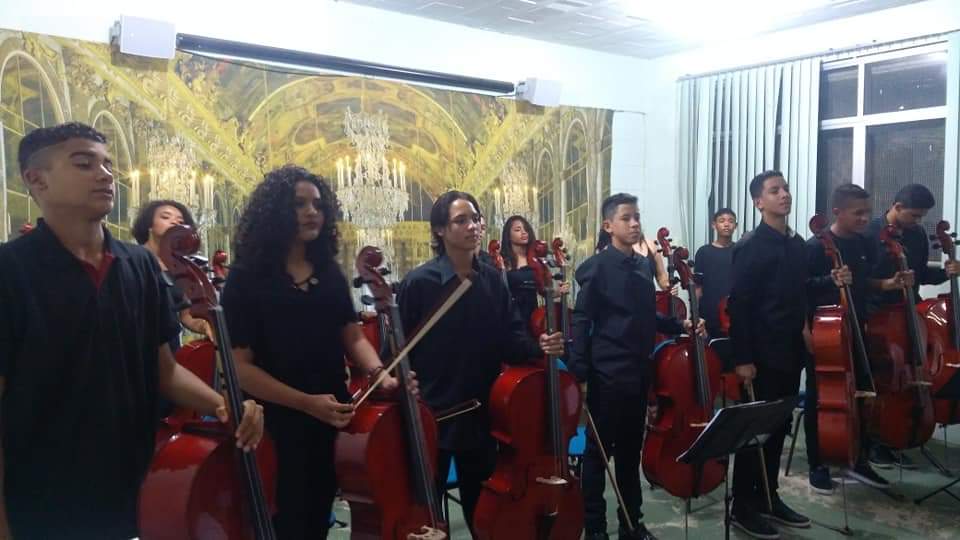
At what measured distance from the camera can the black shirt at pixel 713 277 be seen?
207 inches

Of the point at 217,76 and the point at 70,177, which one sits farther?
the point at 217,76

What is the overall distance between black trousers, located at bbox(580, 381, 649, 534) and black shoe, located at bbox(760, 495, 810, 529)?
2.63 ft

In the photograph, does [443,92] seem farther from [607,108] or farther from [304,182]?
[304,182]

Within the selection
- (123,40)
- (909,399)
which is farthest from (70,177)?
(909,399)

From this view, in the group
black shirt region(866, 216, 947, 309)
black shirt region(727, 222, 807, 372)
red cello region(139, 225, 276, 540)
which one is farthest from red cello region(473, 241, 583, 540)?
black shirt region(866, 216, 947, 309)

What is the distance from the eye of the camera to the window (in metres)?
5.51

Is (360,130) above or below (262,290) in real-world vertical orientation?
above

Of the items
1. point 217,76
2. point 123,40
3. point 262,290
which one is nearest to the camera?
point 262,290

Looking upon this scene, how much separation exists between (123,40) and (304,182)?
101 inches

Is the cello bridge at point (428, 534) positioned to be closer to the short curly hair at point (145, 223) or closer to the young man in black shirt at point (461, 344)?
the young man in black shirt at point (461, 344)

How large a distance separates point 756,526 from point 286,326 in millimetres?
2431

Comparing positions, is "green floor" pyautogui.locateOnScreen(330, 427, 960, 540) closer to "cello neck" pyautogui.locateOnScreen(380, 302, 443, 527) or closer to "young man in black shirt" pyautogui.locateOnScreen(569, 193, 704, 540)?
"young man in black shirt" pyautogui.locateOnScreen(569, 193, 704, 540)

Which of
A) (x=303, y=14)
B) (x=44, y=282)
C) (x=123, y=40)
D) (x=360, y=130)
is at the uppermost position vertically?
(x=303, y=14)

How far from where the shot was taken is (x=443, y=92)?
18.0ft
